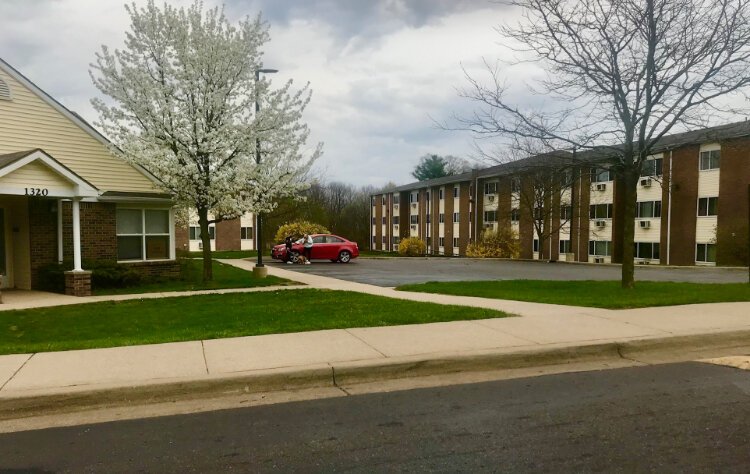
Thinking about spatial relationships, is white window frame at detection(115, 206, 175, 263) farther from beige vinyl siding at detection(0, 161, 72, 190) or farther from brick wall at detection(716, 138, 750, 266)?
brick wall at detection(716, 138, 750, 266)

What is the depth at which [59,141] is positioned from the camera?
1547 cm

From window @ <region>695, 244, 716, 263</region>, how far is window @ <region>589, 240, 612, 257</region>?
696cm

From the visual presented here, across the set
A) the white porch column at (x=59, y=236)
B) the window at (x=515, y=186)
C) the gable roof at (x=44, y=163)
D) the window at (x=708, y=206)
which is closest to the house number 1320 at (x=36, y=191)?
the gable roof at (x=44, y=163)

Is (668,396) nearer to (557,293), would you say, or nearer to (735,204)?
(557,293)

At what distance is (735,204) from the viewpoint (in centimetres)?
3344

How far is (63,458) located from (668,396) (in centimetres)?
503

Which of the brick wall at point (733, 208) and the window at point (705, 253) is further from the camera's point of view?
the window at point (705, 253)

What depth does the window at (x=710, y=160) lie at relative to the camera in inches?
1355

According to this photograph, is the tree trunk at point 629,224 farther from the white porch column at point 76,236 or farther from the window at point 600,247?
the window at point 600,247

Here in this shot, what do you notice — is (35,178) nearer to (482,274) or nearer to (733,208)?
(482,274)

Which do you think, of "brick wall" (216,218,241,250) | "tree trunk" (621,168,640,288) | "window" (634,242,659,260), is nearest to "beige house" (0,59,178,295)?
"tree trunk" (621,168,640,288)

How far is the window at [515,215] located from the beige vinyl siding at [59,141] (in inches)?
1303

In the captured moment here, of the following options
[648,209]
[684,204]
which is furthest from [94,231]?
[648,209]

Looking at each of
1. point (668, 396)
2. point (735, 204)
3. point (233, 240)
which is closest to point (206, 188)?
point (668, 396)
